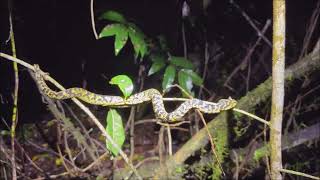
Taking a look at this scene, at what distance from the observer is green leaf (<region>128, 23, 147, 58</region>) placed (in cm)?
258

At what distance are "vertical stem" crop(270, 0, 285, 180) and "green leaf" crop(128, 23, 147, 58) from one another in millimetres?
1214

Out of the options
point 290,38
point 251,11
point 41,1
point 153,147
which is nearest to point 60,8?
point 41,1

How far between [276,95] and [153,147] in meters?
3.15

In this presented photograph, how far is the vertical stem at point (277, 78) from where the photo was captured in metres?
1.46

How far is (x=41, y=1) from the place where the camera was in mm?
3578

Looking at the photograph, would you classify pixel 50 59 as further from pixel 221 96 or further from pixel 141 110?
pixel 221 96

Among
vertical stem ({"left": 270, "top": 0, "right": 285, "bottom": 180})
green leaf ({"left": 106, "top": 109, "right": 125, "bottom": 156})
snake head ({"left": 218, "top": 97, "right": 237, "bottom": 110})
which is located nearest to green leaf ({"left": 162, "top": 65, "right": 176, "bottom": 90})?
snake head ({"left": 218, "top": 97, "right": 237, "bottom": 110})

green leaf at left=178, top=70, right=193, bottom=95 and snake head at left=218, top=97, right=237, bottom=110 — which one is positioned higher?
green leaf at left=178, top=70, right=193, bottom=95

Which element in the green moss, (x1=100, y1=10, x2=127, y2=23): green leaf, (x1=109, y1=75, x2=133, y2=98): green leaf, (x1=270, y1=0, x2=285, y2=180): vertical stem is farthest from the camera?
the green moss

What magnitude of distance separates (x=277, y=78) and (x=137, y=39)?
129 centimetres

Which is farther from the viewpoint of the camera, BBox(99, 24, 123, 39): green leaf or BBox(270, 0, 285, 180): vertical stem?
BBox(99, 24, 123, 39): green leaf

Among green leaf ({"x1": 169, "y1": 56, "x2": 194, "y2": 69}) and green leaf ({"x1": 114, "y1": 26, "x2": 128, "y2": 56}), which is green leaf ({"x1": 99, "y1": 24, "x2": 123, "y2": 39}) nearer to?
green leaf ({"x1": 114, "y1": 26, "x2": 128, "y2": 56})

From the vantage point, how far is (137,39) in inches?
102

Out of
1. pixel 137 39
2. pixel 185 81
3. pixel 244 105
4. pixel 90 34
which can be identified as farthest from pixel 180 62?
pixel 90 34
